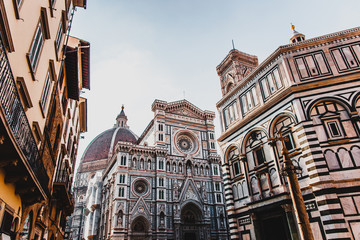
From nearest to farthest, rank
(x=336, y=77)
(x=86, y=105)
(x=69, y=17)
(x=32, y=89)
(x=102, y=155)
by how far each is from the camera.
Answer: (x=32, y=89), (x=336, y=77), (x=69, y=17), (x=86, y=105), (x=102, y=155)

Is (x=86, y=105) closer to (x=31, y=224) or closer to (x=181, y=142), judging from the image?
(x=31, y=224)

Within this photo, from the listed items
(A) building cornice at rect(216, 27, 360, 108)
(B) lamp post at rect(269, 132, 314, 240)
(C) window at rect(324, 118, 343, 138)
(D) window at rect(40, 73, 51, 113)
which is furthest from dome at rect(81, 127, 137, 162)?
(B) lamp post at rect(269, 132, 314, 240)

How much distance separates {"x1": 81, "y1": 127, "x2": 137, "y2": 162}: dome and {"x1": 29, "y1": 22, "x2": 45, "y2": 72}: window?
68.4m

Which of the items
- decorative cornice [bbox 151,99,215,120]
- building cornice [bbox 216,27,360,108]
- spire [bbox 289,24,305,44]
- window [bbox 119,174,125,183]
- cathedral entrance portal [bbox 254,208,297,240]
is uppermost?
decorative cornice [bbox 151,99,215,120]

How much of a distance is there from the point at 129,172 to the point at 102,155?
4269cm

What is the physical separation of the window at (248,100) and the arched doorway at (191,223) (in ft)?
80.7

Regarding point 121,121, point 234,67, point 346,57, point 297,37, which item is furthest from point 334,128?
Result: point 121,121

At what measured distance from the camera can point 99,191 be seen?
159 ft

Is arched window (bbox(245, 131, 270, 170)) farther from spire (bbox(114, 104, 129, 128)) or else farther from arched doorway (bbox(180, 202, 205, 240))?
spire (bbox(114, 104, 129, 128))

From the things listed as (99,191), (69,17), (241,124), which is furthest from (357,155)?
(99,191)

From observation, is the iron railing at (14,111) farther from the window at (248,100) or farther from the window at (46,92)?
the window at (248,100)

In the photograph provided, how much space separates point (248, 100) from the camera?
712 inches

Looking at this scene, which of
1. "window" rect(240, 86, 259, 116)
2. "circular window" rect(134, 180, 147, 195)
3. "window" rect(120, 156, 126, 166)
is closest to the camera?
"window" rect(240, 86, 259, 116)

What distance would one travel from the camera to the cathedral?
3481 centimetres
